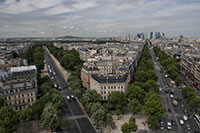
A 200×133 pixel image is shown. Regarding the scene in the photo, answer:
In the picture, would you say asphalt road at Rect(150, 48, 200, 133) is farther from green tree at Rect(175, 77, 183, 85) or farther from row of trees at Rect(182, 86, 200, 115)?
green tree at Rect(175, 77, 183, 85)

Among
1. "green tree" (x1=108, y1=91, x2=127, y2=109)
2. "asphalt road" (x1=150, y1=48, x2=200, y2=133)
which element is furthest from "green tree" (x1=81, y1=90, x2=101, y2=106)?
"asphalt road" (x1=150, y1=48, x2=200, y2=133)

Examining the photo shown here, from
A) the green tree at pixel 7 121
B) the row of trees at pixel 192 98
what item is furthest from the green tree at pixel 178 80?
the green tree at pixel 7 121

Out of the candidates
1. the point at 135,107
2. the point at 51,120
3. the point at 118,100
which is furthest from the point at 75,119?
the point at 135,107

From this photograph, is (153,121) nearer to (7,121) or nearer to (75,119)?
(75,119)

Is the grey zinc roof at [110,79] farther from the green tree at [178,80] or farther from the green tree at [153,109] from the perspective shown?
the green tree at [178,80]

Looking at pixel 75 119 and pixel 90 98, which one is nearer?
pixel 75 119

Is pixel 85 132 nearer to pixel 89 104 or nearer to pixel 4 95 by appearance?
pixel 89 104

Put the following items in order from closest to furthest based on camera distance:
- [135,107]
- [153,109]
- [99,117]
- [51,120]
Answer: [51,120], [99,117], [153,109], [135,107]

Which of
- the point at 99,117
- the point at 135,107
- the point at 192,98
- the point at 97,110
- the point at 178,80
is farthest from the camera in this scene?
the point at 178,80

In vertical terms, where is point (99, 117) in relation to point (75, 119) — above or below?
above
